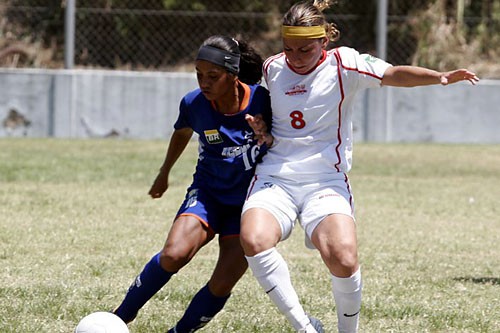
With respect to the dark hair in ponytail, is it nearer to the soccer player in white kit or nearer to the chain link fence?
the soccer player in white kit

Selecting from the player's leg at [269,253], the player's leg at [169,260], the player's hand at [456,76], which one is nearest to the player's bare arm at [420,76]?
the player's hand at [456,76]

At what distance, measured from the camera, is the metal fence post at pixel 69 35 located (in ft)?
56.3

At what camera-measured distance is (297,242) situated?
8617mm

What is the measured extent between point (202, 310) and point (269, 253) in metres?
0.55

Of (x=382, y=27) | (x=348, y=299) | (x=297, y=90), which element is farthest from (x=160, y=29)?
(x=348, y=299)

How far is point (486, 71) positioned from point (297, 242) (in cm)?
1185

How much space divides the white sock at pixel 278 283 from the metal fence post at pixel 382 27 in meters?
13.3

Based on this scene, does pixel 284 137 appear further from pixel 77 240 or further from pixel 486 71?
pixel 486 71

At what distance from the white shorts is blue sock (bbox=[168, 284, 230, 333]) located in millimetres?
472

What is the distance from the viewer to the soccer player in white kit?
15.7 feet

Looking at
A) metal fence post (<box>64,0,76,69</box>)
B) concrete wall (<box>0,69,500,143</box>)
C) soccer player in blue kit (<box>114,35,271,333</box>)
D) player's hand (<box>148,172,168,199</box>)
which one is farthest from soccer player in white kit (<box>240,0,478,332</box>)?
metal fence post (<box>64,0,76,69</box>)

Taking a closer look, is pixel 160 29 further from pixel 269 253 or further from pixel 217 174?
pixel 269 253

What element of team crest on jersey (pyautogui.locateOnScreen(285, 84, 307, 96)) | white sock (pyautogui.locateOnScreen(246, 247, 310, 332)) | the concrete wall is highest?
team crest on jersey (pyautogui.locateOnScreen(285, 84, 307, 96))

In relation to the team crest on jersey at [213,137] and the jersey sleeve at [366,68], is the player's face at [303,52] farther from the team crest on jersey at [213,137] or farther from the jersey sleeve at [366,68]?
the team crest on jersey at [213,137]
